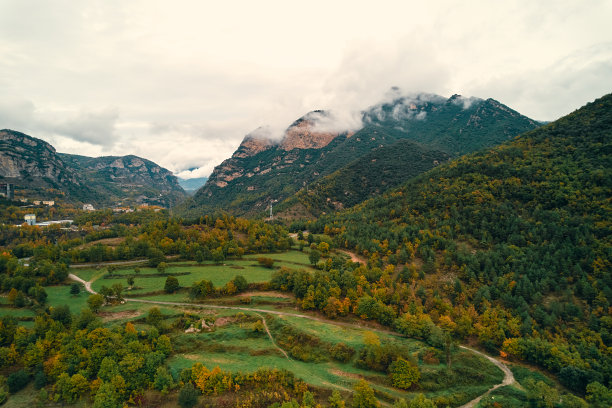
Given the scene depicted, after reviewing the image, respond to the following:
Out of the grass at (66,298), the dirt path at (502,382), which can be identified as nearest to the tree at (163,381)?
the grass at (66,298)

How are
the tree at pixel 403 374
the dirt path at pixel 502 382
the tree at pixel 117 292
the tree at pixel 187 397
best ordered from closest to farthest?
the tree at pixel 187 397 → the dirt path at pixel 502 382 → the tree at pixel 403 374 → the tree at pixel 117 292

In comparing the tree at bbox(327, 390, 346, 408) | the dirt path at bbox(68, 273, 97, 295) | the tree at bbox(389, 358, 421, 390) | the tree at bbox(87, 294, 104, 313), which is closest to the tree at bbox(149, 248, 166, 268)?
the dirt path at bbox(68, 273, 97, 295)

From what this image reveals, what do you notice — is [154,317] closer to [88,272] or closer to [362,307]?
[88,272]

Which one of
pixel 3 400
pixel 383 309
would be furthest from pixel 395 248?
pixel 3 400

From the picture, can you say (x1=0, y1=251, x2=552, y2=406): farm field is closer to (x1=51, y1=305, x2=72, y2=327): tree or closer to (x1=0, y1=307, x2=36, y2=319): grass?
(x1=0, y1=307, x2=36, y2=319): grass

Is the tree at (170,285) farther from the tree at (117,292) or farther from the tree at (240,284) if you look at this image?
the tree at (240,284)

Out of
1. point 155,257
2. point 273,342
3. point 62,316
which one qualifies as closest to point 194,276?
point 155,257

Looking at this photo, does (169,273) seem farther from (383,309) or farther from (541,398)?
(541,398)
